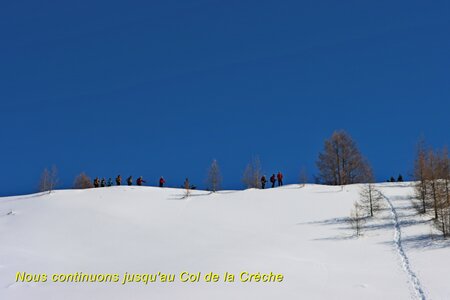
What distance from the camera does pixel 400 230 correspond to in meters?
23.9

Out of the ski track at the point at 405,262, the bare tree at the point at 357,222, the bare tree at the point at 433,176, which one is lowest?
the ski track at the point at 405,262

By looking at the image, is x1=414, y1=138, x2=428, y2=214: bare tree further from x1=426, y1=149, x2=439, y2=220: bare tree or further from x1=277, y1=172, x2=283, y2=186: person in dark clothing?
x1=277, y1=172, x2=283, y2=186: person in dark clothing

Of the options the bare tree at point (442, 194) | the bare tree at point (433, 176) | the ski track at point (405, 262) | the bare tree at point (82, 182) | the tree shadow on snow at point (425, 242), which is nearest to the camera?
the ski track at point (405, 262)

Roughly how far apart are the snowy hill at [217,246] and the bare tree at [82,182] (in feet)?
71.3

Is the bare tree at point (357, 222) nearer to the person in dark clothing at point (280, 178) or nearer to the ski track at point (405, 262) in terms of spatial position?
the ski track at point (405, 262)

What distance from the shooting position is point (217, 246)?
21.0 m

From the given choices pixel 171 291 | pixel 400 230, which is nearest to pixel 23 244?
pixel 171 291

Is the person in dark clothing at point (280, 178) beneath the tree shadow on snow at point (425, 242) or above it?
above

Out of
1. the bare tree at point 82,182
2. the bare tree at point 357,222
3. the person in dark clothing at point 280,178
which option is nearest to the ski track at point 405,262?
the bare tree at point 357,222

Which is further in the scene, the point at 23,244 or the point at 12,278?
the point at 23,244

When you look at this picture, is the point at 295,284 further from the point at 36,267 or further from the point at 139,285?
the point at 36,267

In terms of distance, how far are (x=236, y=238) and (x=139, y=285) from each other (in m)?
9.33

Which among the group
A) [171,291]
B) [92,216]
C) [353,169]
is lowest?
[171,291]

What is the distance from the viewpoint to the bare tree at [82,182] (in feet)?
192
